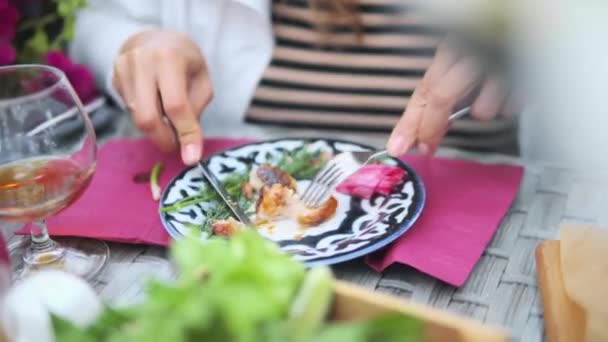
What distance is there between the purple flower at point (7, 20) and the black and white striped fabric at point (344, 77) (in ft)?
1.08

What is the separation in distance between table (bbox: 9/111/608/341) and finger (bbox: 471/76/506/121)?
9cm

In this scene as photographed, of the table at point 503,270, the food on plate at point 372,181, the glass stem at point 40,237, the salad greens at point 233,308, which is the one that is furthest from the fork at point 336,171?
the salad greens at point 233,308

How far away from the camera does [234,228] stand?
670mm

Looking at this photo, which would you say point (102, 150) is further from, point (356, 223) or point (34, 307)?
point (34, 307)

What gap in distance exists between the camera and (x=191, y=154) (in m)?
0.82

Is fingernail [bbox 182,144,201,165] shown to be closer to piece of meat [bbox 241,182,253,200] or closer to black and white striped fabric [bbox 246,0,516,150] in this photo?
→ piece of meat [bbox 241,182,253,200]

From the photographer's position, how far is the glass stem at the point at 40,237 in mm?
686

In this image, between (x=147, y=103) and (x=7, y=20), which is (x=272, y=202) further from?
(x=7, y=20)

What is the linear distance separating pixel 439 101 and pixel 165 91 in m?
0.30

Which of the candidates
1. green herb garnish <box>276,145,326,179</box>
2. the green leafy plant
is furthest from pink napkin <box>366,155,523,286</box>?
the green leafy plant

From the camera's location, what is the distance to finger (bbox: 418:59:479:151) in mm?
730

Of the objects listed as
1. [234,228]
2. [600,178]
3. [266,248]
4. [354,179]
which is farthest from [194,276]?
[600,178]

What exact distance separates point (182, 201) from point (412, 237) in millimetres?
224

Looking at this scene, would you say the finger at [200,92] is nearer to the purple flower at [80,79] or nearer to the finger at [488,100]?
the purple flower at [80,79]
